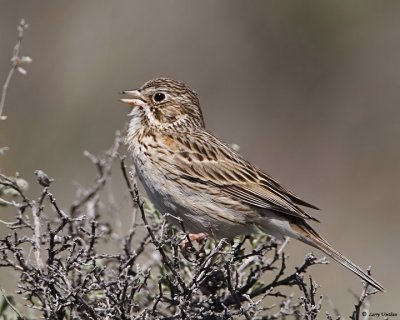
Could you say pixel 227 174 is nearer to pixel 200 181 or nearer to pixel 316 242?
pixel 200 181

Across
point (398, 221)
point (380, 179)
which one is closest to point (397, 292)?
point (398, 221)

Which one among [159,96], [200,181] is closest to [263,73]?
[159,96]

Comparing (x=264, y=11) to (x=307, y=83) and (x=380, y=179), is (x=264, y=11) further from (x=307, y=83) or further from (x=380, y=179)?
(x=380, y=179)

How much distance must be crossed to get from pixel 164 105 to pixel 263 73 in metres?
7.78

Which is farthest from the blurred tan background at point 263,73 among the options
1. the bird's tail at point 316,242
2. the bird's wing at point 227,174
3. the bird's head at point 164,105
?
the bird's tail at point 316,242

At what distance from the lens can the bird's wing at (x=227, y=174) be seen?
19.0 feet

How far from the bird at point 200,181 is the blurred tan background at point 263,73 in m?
6.33

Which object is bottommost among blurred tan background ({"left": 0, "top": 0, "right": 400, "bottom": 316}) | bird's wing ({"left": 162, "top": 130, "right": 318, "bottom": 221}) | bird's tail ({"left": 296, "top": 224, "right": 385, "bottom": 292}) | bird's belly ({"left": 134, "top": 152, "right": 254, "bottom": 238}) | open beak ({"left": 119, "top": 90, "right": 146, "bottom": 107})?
bird's belly ({"left": 134, "top": 152, "right": 254, "bottom": 238})

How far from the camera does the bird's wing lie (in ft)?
19.0

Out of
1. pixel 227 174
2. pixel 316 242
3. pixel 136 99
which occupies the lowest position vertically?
pixel 316 242

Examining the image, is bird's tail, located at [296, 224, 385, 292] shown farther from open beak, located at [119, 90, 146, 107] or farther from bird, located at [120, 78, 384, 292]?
open beak, located at [119, 90, 146, 107]

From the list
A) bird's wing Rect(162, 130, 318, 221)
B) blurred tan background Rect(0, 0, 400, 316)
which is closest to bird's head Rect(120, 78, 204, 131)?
bird's wing Rect(162, 130, 318, 221)

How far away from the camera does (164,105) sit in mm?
6215

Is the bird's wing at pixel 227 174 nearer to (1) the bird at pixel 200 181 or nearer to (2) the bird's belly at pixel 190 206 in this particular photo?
(1) the bird at pixel 200 181
